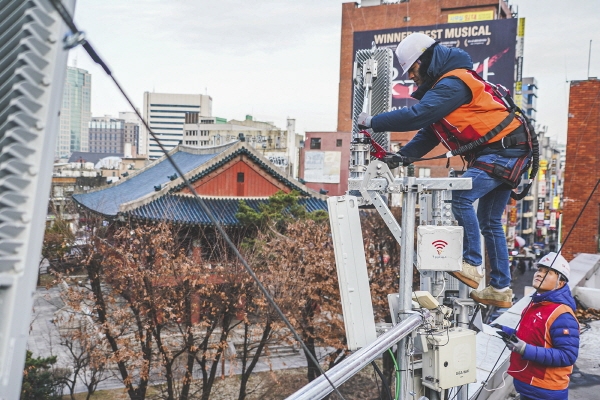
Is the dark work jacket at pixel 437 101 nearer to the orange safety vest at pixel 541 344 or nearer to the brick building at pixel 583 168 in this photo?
the orange safety vest at pixel 541 344

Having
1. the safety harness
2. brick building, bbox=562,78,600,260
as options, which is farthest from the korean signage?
the safety harness

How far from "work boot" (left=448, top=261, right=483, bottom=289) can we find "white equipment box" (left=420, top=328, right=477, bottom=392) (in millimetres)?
302

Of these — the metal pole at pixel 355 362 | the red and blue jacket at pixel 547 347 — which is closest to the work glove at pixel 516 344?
the red and blue jacket at pixel 547 347

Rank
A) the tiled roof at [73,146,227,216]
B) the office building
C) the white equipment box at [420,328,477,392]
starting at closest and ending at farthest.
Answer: the white equipment box at [420,328,477,392] → the tiled roof at [73,146,227,216] → the office building

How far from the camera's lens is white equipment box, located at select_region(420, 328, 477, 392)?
2.91 meters

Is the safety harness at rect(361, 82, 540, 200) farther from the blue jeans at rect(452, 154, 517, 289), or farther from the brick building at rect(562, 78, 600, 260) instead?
the brick building at rect(562, 78, 600, 260)

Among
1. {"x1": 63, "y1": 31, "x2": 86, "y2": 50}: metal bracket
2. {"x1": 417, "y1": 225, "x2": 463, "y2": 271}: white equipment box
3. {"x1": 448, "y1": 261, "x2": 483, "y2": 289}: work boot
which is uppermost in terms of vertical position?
{"x1": 63, "y1": 31, "x2": 86, "y2": 50}: metal bracket

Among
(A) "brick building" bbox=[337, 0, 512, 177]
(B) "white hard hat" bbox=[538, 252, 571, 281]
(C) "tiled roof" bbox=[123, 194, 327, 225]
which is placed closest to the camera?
(B) "white hard hat" bbox=[538, 252, 571, 281]

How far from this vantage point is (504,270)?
11.5ft

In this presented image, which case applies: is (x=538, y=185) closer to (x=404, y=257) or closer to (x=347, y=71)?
(x=347, y=71)

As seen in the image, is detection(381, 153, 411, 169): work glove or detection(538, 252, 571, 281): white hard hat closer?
detection(538, 252, 571, 281): white hard hat

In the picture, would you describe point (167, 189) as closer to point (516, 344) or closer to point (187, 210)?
point (187, 210)

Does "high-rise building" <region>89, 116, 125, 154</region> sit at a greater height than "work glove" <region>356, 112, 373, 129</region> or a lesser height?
greater

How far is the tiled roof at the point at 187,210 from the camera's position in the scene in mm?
17028
